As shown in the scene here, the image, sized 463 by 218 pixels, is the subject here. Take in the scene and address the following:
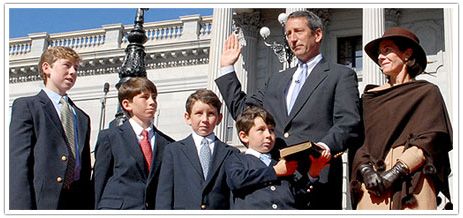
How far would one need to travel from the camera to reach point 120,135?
5676 mm

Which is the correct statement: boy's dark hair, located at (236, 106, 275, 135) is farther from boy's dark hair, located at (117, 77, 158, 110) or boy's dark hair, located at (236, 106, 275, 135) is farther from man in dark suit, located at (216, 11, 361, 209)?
boy's dark hair, located at (117, 77, 158, 110)

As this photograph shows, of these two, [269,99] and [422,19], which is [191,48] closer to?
[422,19]

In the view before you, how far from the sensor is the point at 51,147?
5238 millimetres

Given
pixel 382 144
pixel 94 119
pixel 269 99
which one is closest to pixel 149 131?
pixel 269 99

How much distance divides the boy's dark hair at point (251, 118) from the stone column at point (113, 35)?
28153mm

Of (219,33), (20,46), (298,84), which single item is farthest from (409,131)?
(20,46)

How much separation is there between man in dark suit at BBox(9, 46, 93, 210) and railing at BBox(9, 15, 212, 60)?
2552cm

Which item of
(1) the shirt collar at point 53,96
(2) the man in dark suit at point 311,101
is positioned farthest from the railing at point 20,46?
(2) the man in dark suit at point 311,101

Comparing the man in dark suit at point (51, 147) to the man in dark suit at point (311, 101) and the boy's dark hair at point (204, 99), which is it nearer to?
the boy's dark hair at point (204, 99)

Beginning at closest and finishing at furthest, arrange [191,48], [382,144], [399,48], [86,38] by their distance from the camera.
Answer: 1. [382,144]
2. [399,48]
3. [191,48]
4. [86,38]

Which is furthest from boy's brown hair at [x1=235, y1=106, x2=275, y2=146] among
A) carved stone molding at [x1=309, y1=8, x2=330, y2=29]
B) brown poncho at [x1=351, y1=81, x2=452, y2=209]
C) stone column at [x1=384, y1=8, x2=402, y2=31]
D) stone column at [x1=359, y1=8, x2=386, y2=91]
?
carved stone molding at [x1=309, y1=8, x2=330, y2=29]

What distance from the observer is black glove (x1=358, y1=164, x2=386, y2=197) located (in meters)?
4.64

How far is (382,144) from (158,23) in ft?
92.8

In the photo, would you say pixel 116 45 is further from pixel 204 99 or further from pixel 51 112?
pixel 204 99
